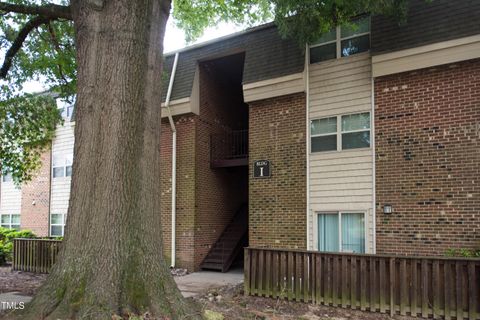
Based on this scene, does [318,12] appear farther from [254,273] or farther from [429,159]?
[254,273]

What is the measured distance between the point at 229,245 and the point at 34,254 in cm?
628

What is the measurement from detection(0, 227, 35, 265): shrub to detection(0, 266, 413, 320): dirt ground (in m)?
5.90

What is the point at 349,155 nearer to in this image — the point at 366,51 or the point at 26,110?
the point at 366,51

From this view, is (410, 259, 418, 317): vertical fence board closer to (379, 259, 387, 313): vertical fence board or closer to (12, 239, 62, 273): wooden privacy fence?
(379, 259, 387, 313): vertical fence board

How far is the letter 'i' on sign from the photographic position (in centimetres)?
1171

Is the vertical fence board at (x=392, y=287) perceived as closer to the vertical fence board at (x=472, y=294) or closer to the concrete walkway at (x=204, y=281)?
the vertical fence board at (x=472, y=294)

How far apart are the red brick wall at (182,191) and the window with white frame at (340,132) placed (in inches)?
175

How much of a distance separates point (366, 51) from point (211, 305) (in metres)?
7.56

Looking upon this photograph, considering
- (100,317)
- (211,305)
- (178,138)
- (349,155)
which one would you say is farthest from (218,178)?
(100,317)

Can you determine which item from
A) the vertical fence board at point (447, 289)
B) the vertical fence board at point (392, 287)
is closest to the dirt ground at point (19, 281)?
the vertical fence board at point (392, 287)

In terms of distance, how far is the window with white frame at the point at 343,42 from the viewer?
34.9 ft

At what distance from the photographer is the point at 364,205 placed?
32.9ft

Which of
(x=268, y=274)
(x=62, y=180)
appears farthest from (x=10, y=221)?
(x=268, y=274)

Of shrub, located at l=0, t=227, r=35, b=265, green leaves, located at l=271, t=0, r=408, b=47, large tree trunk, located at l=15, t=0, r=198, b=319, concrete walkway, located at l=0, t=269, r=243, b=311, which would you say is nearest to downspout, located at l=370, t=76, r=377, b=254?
green leaves, located at l=271, t=0, r=408, b=47
